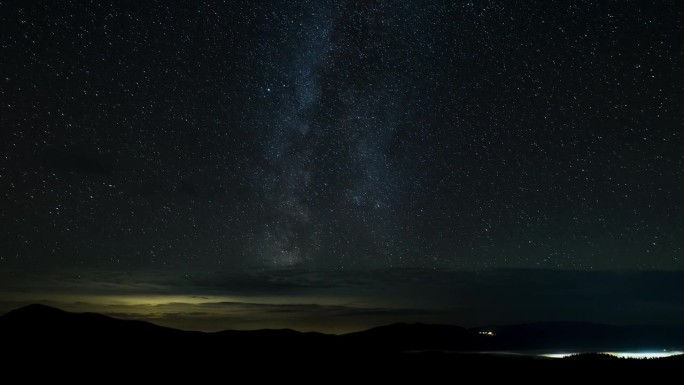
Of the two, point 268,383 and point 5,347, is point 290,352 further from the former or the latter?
point 5,347

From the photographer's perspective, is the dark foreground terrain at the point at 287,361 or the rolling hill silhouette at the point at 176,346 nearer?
the dark foreground terrain at the point at 287,361

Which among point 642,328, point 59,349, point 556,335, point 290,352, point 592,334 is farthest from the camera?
point 642,328

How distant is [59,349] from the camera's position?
118 feet

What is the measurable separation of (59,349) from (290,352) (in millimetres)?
15026

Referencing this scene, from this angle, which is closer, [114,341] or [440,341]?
[114,341]

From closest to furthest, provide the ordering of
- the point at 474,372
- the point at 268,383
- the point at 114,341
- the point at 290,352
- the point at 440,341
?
the point at 268,383
the point at 474,372
the point at 290,352
the point at 114,341
the point at 440,341

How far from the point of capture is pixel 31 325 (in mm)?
50625

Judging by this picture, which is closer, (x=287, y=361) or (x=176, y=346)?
(x=287, y=361)

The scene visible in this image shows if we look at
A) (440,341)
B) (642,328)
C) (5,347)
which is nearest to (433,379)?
(5,347)

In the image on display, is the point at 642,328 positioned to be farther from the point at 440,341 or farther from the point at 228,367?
the point at 228,367

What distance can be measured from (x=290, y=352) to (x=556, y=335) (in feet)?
403

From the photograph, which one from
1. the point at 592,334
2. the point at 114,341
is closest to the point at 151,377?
the point at 114,341

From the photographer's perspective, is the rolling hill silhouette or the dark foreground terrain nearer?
the dark foreground terrain

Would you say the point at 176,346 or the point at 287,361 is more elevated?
the point at 176,346
